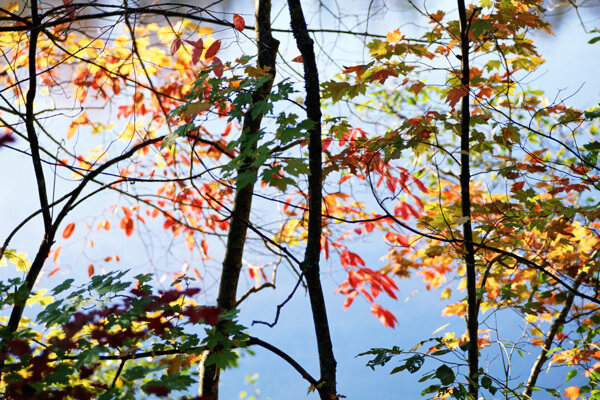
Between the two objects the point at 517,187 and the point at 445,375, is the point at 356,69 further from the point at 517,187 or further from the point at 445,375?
the point at 445,375

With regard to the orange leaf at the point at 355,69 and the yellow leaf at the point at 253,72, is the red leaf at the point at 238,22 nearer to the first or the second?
the yellow leaf at the point at 253,72

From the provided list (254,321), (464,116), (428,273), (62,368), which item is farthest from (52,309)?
(428,273)

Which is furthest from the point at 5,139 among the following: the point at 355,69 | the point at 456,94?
the point at 456,94

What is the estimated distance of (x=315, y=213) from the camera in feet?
4.79

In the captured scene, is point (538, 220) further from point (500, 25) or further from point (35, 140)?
point (35, 140)

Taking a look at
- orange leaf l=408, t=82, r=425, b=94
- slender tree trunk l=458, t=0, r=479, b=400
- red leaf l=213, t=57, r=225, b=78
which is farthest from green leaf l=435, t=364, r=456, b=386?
red leaf l=213, t=57, r=225, b=78

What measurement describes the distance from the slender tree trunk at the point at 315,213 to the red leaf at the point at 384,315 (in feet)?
3.89

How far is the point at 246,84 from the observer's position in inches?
52.9

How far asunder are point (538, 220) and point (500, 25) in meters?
0.63

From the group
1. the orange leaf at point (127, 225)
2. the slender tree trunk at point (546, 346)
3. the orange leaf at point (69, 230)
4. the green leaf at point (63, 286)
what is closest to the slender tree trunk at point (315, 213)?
the green leaf at point (63, 286)

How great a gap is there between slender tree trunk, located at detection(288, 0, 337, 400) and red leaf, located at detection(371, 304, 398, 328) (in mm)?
1184

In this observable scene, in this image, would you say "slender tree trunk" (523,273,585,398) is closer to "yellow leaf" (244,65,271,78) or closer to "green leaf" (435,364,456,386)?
"green leaf" (435,364,456,386)

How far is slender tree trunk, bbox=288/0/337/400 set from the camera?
55.2 inches

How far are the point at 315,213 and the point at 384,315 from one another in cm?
129
